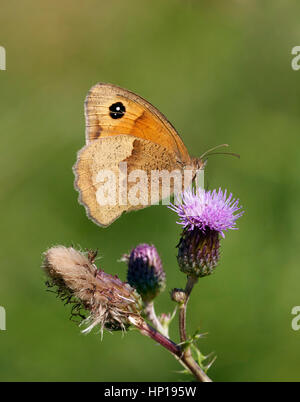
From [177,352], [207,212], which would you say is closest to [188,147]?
[207,212]

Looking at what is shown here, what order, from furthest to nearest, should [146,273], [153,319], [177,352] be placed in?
[146,273], [153,319], [177,352]

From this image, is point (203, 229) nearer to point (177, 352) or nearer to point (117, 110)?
point (177, 352)

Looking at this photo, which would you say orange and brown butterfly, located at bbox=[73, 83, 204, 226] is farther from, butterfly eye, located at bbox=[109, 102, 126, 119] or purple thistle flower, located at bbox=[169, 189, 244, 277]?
purple thistle flower, located at bbox=[169, 189, 244, 277]

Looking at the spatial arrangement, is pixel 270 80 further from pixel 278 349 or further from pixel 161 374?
pixel 161 374

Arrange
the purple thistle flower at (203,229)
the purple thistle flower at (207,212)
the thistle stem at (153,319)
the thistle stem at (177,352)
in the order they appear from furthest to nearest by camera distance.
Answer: the purple thistle flower at (207,212)
the purple thistle flower at (203,229)
the thistle stem at (153,319)
the thistle stem at (177,352)

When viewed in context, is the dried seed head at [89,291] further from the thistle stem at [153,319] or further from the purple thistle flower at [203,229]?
the purple thistle flower at [203,229]

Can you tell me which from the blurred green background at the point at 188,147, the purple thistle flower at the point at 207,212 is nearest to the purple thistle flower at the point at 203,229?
the purple thistle flower at the point at 207,212

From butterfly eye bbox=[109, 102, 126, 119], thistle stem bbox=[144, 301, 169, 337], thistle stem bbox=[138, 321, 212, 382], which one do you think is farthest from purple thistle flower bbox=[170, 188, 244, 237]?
butterfly eye bbox=[109, 102, 126, 119]
